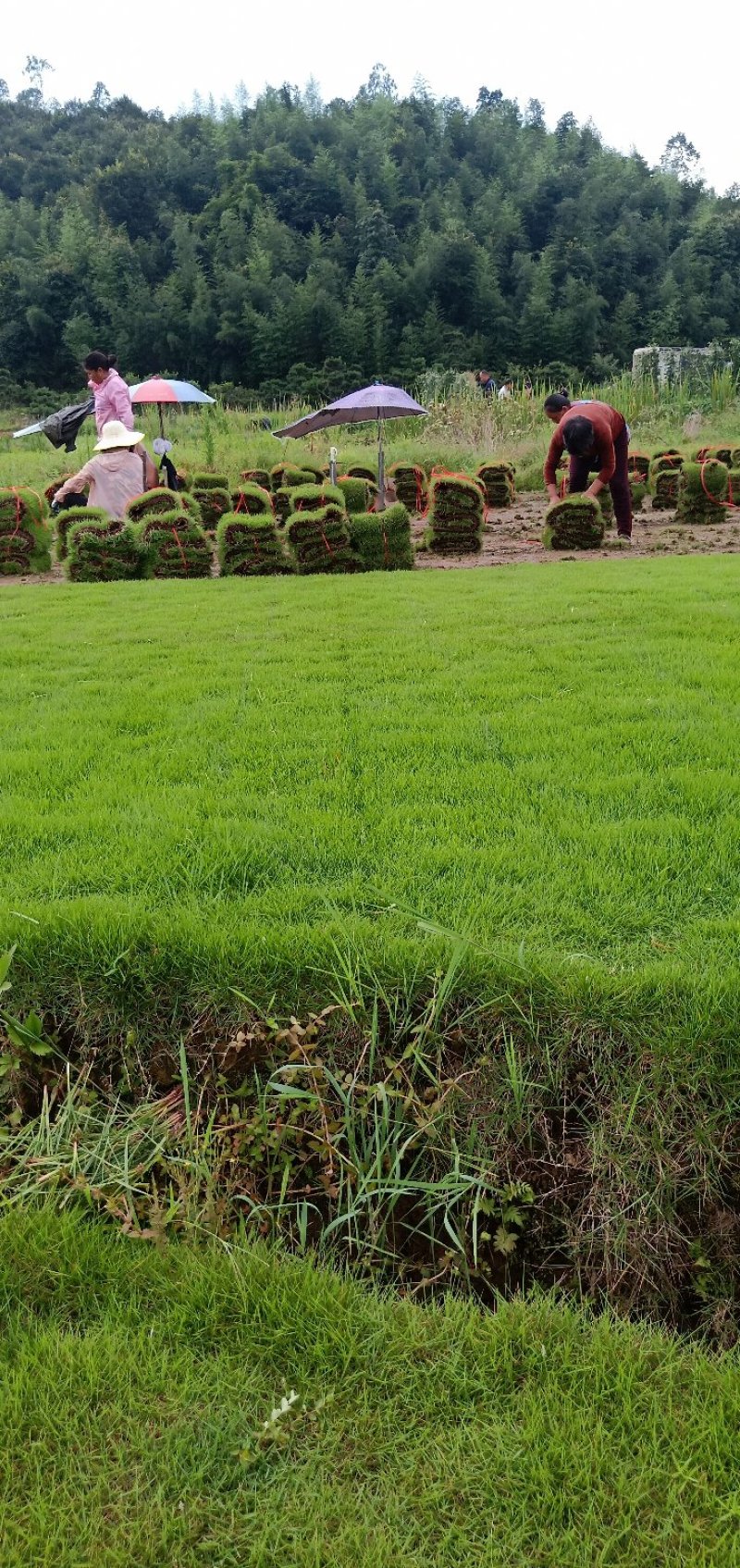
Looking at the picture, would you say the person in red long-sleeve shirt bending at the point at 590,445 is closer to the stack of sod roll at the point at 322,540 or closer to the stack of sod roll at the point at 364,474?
the stack of sod roll at the point at 322,540

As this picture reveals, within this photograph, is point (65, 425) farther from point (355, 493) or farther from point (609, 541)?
point (609, 541)

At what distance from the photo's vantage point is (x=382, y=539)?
9195 millimetres

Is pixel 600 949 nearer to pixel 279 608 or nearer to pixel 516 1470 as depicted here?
pixel 516 1470

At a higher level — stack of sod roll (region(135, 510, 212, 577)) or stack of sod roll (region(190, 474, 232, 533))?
stack of sod roll (region(190, 474, 232, 533))

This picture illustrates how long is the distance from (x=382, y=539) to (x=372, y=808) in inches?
258

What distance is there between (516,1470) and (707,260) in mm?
75830

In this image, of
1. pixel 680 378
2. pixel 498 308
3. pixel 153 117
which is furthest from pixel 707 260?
pixel 153 117

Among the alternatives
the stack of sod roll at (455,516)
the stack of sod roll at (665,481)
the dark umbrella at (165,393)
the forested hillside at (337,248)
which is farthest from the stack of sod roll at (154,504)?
the forested hillside at (337,248)

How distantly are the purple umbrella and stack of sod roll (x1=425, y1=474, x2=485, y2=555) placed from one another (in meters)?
2.22

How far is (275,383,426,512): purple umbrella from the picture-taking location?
13234 millimetres

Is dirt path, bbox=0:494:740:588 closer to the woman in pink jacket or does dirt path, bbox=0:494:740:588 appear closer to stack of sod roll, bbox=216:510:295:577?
stack of sod roll, bbox=216:510:295:577

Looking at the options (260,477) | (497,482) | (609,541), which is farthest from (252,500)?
(497,482)

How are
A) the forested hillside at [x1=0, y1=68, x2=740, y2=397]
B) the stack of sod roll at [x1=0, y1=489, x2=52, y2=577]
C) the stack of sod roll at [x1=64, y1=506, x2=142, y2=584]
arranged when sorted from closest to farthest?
the stack of sod roll at [x1=64, y1=506, x2=142, y2=584] < the stack of sod roll at [x1=0, y1=489, x2=52, y2=577] < the forested hillside at [x1=0, y1=68, x2=740, y2=397]

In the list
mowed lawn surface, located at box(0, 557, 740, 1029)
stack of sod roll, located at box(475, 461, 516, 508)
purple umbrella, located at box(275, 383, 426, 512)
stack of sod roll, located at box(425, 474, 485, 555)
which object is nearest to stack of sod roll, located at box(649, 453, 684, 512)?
stack of sod roll, located at box(475, 461, 516, 508)
